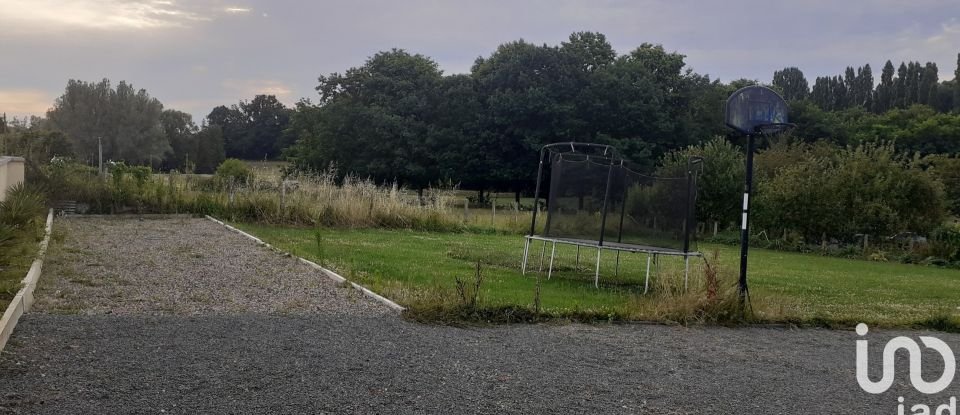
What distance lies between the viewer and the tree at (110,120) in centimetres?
5941

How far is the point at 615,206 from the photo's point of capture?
11.3 meters

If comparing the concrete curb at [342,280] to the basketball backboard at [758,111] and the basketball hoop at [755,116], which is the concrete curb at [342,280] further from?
the basketball backboard at [758,111]

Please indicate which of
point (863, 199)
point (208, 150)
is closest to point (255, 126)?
point (208, 150)

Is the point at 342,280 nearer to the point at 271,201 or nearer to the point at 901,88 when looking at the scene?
the point at 271,201

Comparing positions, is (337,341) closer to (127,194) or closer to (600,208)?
(600,208)

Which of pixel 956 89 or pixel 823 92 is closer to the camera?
pixel 956 89

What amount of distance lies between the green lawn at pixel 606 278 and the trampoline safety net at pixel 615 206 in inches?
22.6

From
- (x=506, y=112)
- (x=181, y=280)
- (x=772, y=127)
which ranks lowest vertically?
(x=181, y=280)

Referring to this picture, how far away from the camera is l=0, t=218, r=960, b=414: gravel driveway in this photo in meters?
4.41

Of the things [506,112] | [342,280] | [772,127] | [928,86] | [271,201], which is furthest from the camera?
[928,86]

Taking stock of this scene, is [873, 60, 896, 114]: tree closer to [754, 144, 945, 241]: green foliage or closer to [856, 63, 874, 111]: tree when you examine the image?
[856, 63, 874, 111]: tree

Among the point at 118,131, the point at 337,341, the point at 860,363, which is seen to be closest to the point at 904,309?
the point at 860,363

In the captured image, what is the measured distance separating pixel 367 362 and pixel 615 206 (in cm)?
664

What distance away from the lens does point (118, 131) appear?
6084 cm
